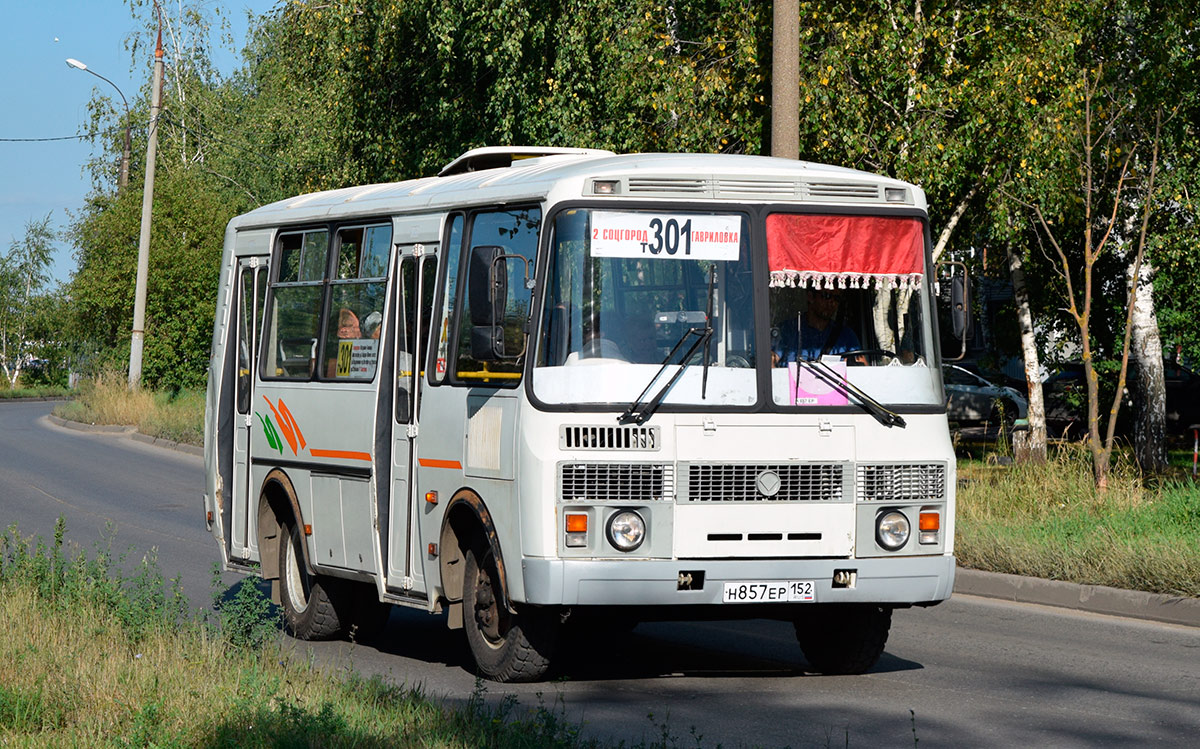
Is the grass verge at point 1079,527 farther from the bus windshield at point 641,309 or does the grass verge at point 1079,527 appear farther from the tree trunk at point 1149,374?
the tree trunk at point 1149,374

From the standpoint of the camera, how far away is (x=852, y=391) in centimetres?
911

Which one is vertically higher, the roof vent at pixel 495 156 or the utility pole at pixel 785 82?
the utility pole at pixel 785 82

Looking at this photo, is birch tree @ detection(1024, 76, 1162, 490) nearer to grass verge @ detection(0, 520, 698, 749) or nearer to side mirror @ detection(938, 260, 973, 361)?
side mirror @ detection(938, 260, 973, 361)

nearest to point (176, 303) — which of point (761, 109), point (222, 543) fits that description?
point (761, 109)

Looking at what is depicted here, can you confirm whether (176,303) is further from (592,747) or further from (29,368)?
(29,368)

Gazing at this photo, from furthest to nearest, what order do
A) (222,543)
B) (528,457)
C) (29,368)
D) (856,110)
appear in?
(29,368) < (856,110) < (222,543) < (528,457)

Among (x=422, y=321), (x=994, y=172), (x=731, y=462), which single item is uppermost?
(x=994, y=172)

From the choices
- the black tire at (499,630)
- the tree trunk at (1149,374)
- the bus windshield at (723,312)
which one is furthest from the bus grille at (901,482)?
the tree trunk at (1149,374)

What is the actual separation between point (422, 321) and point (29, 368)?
77.5 meters

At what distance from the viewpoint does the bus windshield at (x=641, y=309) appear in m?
8.77

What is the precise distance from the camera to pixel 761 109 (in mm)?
20938

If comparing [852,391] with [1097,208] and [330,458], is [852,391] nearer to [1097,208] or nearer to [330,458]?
[330,458]

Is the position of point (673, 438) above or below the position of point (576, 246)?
below

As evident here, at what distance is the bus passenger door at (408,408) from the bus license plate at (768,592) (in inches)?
83.6
